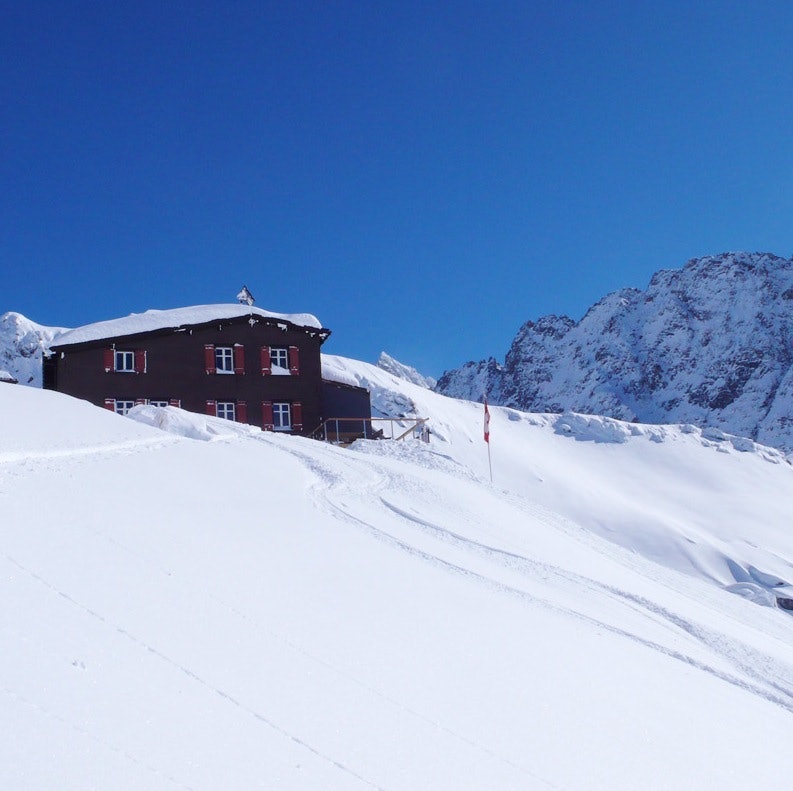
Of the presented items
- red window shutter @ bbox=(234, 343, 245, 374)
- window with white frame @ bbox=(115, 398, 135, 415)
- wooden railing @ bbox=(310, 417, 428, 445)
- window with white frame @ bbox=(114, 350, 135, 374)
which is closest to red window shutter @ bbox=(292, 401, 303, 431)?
wooden railing @ bbox=(310, 417, 428, 445)

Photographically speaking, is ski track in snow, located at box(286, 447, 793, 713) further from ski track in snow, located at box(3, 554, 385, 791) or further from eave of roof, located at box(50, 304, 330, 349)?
eave of roof, located at box(50, 304, 330, 349)

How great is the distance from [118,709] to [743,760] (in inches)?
202

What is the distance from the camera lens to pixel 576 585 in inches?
489

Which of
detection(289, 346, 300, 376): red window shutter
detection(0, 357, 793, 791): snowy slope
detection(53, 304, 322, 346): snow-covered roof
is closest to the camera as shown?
detection(0, 357, 793, 791): snowy slope

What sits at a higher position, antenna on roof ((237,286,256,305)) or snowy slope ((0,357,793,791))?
antenna on roof ((237,286,256,305))

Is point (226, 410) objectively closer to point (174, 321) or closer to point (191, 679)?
point (174, 321)

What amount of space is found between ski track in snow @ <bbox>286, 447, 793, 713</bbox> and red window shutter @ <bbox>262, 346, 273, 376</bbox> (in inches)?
785

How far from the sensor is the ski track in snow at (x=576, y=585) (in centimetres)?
968

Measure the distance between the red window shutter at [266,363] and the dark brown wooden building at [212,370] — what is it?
1.9 inches

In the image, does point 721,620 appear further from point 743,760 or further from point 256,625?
point 256,625

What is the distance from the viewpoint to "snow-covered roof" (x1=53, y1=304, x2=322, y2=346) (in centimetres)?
3981

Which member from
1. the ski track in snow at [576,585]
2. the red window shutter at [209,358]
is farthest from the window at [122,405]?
the ski track in snow at [576,585]

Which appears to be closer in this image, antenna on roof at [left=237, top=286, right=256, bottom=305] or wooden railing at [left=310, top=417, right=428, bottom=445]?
wooden railing at [left=310, top=417, right=428, bottom=445]

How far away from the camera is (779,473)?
4928 cm
